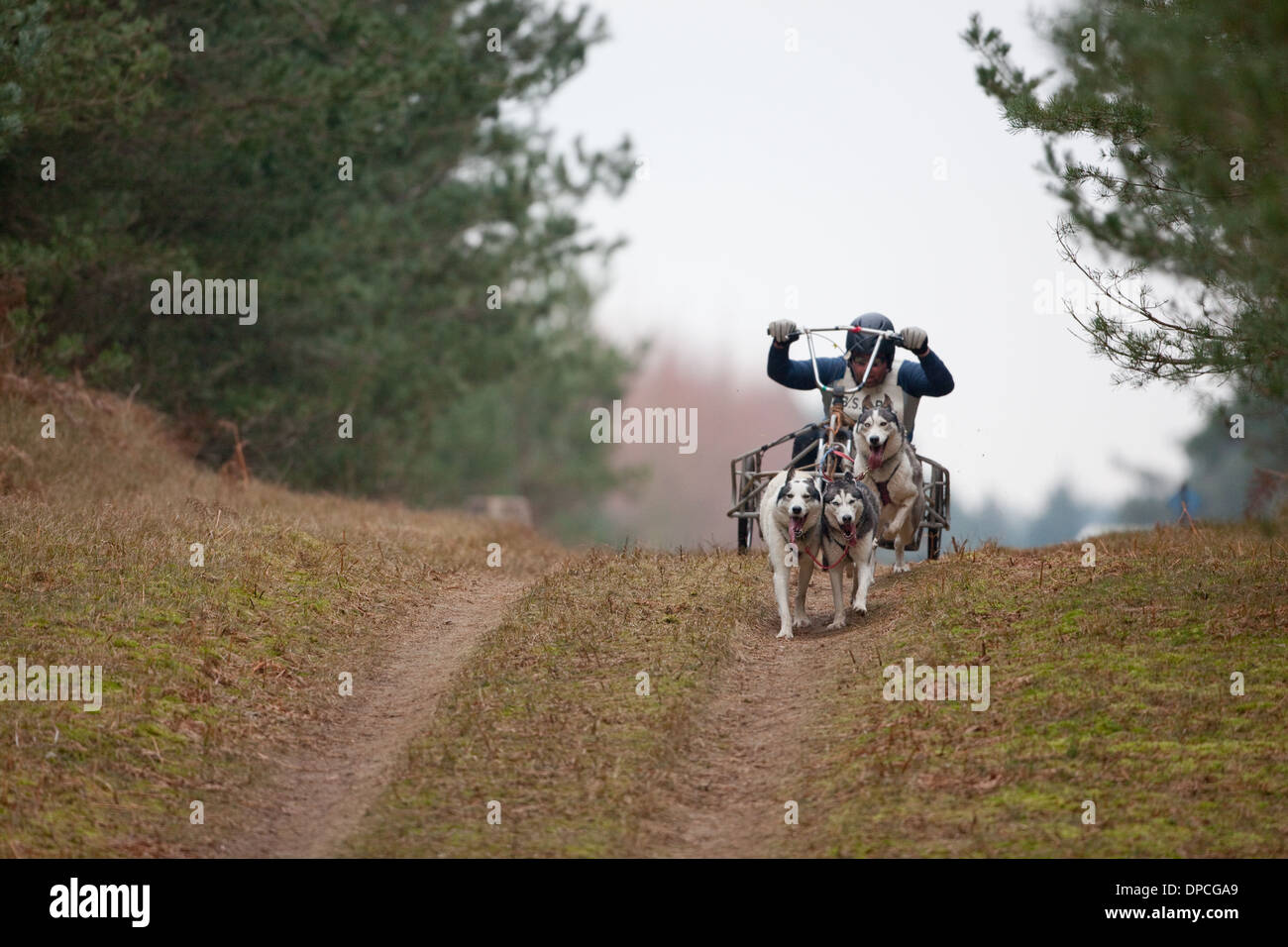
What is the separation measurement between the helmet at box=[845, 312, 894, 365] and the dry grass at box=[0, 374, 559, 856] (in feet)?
15.7

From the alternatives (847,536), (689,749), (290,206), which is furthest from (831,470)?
(290,206)

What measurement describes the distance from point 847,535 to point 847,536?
0.02m

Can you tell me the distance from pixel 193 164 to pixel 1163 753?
17473 mm

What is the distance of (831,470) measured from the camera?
1296 cm

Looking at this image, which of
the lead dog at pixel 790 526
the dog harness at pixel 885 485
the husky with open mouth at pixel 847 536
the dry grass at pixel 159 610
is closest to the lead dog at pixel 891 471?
the dog harness at pixel 885 485

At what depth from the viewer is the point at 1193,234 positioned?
11461 mm

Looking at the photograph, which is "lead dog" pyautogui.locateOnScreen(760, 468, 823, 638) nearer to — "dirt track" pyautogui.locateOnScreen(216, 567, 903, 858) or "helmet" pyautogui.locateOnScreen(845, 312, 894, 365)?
"dirt track" pyautogui.locateOnScreen(216, 567, 903, 858)

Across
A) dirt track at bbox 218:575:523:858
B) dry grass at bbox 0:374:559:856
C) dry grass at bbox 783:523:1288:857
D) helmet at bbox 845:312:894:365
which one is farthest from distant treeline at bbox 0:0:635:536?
dry grass at bbox 783:523:1288:857

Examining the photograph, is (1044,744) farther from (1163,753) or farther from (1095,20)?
(1095,20)

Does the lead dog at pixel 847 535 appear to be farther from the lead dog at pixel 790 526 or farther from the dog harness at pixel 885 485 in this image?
the dog harness at pixel 885 485

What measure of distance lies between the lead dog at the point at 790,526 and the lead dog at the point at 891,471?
1.02m
